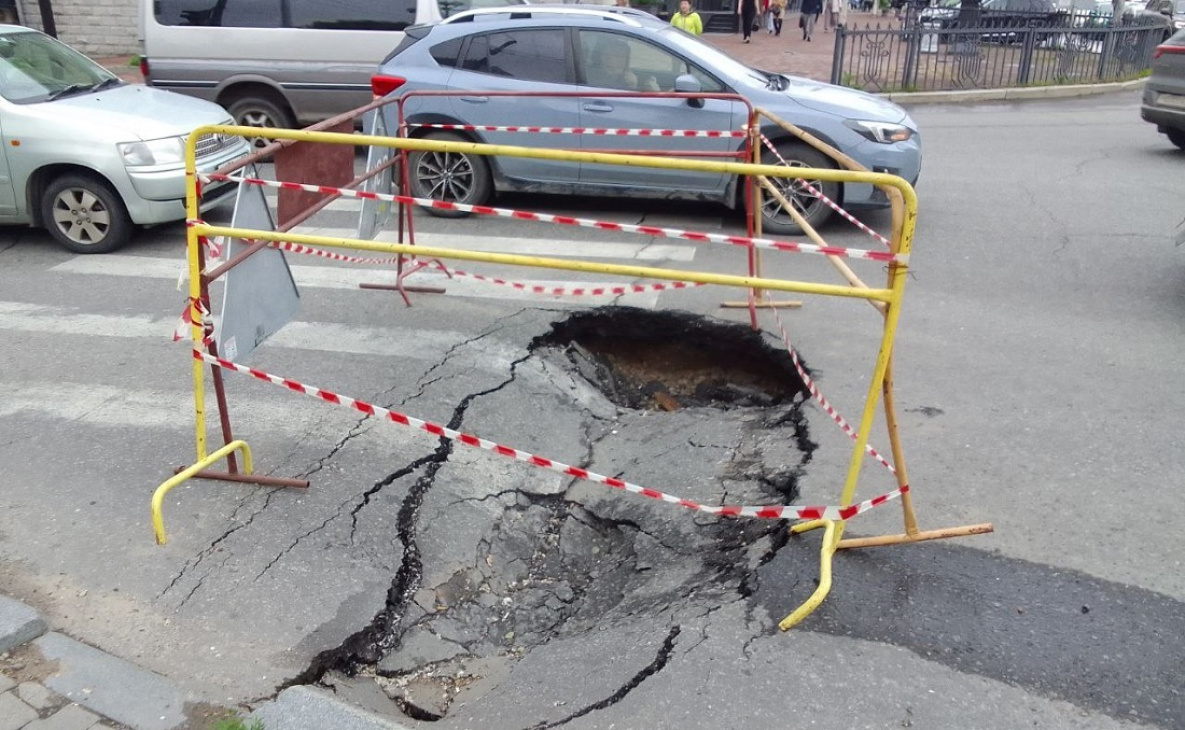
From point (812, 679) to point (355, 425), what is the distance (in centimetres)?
288

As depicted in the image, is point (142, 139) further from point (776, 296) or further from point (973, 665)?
point (973, 665)

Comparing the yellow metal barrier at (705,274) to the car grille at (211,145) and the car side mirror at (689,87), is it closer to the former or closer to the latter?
the car side mirror at (689,87)

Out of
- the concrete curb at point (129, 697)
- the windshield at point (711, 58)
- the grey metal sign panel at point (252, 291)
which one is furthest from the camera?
the windshield at point (711, 58)

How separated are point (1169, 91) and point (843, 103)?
19.3ft

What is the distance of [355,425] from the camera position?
17.4 feet

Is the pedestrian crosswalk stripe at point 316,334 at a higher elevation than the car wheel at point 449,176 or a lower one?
lower

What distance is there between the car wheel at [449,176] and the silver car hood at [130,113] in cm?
181

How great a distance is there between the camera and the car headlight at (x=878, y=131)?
8.60 m

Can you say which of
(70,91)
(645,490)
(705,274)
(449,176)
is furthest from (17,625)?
(70,91)

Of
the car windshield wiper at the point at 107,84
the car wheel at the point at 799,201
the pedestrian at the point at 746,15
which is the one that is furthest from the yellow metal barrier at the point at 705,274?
the pedestrian at the point at 746,15

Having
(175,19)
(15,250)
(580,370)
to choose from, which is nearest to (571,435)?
(580,370)

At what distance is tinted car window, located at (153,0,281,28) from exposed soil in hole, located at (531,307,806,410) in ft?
22.3

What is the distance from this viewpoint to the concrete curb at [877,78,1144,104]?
17.1 m

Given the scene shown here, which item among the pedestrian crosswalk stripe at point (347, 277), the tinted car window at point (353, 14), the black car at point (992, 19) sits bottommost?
the pedestrian crosswalk stripe at point (347, 277)
